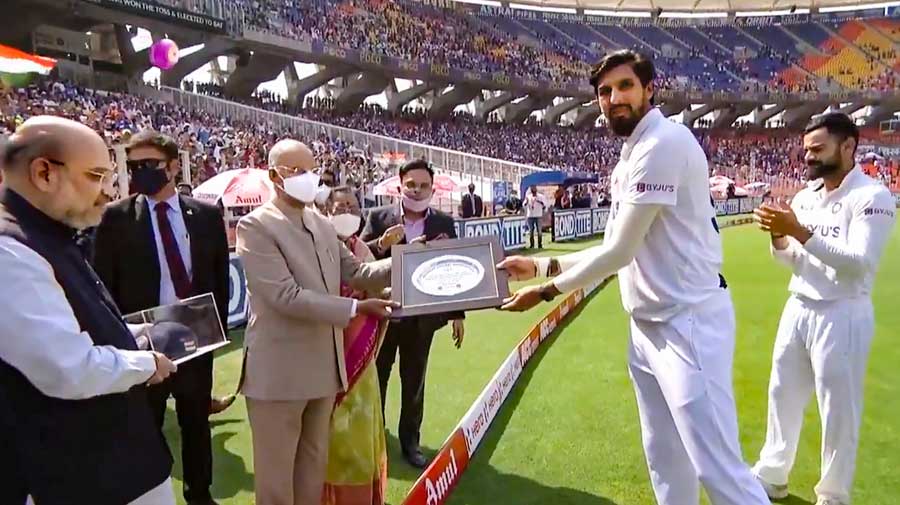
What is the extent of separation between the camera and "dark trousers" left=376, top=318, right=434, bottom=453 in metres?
4.73

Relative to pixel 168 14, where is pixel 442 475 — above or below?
below

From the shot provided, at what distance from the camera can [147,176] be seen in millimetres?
3787

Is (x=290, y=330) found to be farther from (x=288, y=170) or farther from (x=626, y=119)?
(x=626, y=119)

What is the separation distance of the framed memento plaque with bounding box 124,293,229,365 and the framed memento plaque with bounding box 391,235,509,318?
823 millimetres

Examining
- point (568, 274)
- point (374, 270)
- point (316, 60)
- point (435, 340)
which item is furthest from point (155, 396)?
point (316, 60)

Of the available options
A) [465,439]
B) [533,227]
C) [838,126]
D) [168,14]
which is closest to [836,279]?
[838,126]

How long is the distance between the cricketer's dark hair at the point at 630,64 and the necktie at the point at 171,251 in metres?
2.54

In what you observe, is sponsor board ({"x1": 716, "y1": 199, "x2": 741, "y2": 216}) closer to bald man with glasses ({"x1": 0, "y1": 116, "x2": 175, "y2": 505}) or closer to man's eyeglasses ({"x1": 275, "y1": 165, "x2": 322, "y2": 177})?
man's eyeglasses ({"x1": 275, "y1": 165, "x2": 322, "y2": 177})

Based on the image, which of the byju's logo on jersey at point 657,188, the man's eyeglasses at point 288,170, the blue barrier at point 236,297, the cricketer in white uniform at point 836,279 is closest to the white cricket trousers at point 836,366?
the cricketer in white uniform at point 836,279

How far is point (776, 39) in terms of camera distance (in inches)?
2386

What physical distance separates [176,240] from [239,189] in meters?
8.84

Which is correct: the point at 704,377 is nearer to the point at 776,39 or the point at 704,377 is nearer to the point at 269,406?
the point at 269,406

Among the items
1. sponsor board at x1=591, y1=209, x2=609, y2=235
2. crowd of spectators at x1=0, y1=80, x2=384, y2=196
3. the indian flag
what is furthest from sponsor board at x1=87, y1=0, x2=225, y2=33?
sponsor board at x1=591, y1=209, x2=609, y2=235

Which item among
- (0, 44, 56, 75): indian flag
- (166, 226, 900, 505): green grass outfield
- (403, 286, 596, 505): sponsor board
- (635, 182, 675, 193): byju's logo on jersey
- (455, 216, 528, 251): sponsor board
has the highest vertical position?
(0, 44, 56, 75): indian flag
